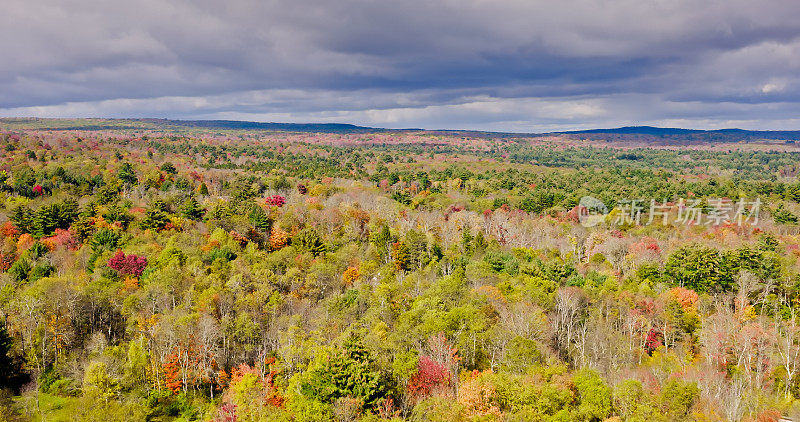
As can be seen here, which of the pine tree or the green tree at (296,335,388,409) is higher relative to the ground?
the pine tree

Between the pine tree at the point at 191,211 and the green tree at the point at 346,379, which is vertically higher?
the pine tree at the point at 191,211

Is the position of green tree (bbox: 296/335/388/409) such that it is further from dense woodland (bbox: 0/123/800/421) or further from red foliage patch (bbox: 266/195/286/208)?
red foliage patch (bbox: 266/195/286/208)

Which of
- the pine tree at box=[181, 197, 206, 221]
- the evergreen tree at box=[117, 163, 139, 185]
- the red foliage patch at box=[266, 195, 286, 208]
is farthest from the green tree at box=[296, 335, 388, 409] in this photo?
the evergreen tree at box=[117, 163, 139, 185]

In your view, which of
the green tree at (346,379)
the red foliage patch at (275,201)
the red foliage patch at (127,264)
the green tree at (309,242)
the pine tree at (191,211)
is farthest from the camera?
the red foliage patch at (275,201)

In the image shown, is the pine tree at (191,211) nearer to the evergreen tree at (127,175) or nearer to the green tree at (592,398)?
the evergreen tree at (127,175)

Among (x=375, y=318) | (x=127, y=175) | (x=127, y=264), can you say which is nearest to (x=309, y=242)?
(x=127, y=264)

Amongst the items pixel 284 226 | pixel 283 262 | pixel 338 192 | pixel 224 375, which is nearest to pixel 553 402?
pixel 224 375

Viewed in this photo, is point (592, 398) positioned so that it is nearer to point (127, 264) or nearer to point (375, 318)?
point (375, 318)

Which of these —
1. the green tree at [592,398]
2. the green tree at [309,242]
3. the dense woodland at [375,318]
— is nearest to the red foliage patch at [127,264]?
the dense woodland at [375,318]
